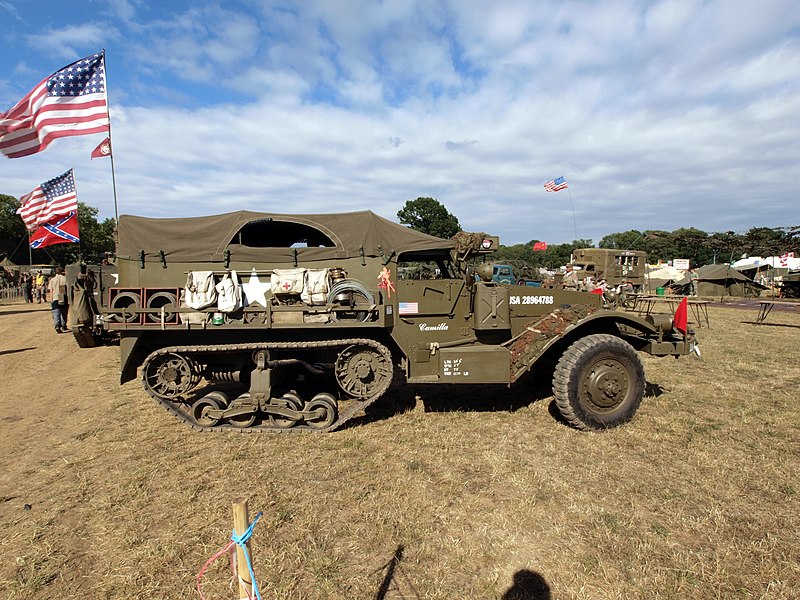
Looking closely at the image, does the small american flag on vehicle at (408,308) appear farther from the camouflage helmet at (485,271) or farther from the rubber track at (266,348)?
the camouflage helmet at (485,271)

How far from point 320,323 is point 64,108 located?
7064 mm

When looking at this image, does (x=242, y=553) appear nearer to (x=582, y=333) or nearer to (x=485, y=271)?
(x=485, y=271)

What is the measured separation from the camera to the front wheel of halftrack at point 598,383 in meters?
5.23

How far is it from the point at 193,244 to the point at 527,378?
5.14 m

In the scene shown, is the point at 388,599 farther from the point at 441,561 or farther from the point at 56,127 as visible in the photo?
the point at 56,127

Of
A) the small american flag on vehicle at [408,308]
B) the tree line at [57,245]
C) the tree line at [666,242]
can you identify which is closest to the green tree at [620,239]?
the tree line at [666,242]

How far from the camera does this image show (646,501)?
12.3ft

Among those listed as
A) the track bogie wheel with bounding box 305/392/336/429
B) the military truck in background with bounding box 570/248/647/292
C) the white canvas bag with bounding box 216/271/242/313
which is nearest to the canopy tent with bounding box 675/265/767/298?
the military truck in background with bounding box 570/248/647/292

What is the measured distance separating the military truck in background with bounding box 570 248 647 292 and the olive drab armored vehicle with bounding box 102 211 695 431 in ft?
58.6

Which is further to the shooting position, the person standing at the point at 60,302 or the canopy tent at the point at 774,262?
the canopy tent at the point at 774,262

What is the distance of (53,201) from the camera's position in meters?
14.8

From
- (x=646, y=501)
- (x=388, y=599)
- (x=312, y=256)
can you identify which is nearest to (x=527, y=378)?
(x=646, y=501)

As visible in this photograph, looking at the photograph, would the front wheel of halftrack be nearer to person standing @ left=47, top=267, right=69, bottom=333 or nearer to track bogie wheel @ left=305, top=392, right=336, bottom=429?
track bogie wheel @ left=305, top=392, right=336, bottom=429

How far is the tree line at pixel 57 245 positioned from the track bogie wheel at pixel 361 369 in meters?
50.2
